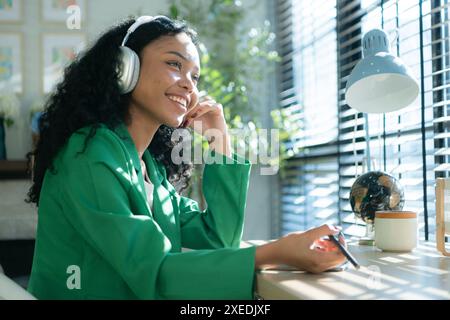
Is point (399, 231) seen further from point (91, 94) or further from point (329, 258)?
point (91, 94)

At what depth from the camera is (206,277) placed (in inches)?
33.2

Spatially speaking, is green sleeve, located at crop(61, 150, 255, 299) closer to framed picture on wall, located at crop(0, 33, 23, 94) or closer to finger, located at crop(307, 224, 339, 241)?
finger, located at crop(307, 224, 339, 241)

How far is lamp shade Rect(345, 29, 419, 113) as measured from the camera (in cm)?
125

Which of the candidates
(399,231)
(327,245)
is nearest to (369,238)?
(399,231)

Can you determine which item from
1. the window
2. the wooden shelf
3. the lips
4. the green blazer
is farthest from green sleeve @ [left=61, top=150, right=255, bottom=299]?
the wooden shelf

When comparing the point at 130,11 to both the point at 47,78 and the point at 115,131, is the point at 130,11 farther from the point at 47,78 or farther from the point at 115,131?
the point at 115,131

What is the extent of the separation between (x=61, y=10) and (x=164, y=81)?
2345mm

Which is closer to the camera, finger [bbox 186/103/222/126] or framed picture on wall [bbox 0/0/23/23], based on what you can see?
finger [bbox 186/103/222/126]

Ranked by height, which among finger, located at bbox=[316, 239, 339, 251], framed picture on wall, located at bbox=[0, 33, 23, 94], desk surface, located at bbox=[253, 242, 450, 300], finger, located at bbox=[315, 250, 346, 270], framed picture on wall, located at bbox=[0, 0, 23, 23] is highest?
framed picture on wall, located at bbox=[0, 0, 23, 23]

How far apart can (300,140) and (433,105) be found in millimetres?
1358

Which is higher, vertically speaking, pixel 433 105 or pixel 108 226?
pixel 433 105

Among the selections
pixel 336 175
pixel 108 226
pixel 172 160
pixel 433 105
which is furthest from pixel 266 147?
pixel 108 226

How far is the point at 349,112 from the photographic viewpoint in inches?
91.7

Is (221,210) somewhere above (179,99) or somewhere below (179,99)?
below
